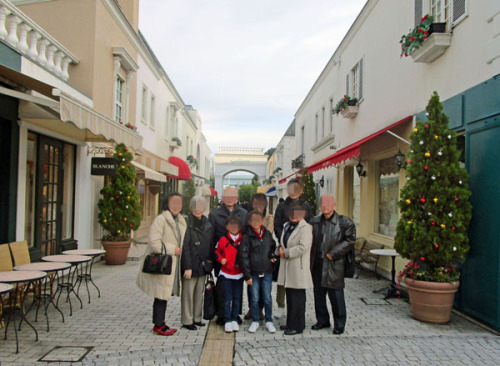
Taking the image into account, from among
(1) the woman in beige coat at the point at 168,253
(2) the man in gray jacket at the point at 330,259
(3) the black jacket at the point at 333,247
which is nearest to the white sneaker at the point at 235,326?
(1) the woman in beige coat at the point at 168,253

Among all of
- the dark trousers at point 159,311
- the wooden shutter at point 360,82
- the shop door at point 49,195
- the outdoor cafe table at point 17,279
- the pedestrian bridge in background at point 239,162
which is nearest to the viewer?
the outdoor cafe table at point 17,279

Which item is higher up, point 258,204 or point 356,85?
point 356,85

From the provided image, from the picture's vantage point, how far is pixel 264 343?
15.3ft

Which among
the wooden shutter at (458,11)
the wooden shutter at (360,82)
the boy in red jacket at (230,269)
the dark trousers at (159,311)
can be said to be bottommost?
the dark trousers at (159,311)

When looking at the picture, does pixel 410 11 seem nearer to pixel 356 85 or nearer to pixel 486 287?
pixel 356 85

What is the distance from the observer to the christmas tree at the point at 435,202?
210 inches

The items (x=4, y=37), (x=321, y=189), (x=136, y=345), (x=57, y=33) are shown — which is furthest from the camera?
(x=321, y=189)

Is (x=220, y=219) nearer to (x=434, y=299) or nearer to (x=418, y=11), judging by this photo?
(x=434, y=299)

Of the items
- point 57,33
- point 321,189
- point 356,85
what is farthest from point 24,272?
point 321,189

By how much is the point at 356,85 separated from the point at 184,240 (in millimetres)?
8647

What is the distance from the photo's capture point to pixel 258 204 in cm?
561

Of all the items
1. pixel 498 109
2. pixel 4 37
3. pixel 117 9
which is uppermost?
pixel 117 9

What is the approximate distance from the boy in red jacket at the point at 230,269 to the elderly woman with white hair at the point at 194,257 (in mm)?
170

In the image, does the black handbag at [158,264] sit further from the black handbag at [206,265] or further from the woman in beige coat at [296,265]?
the woman in beige coat at [296,265]
